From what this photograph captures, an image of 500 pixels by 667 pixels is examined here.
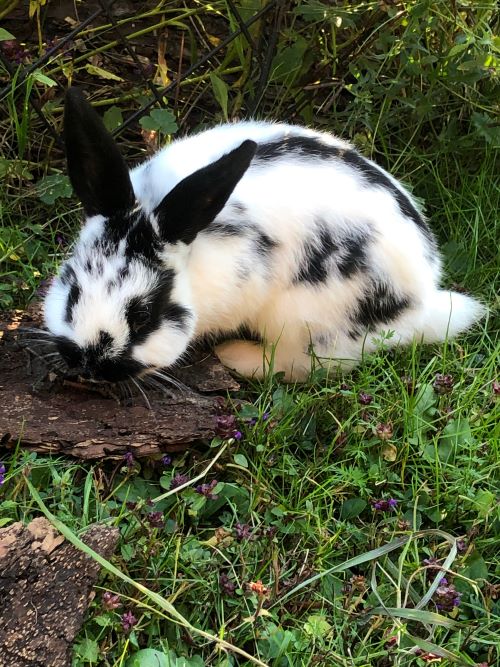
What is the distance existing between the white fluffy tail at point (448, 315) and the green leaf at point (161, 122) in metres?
1.40

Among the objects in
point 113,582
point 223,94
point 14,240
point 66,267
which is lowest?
point 113,582

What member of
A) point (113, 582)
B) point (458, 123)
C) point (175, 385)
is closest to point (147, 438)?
point (175, 385)

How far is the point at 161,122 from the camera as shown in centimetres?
345

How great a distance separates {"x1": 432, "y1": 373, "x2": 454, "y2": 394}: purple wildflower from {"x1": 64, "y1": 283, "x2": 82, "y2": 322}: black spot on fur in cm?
135

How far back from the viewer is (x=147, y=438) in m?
2.54

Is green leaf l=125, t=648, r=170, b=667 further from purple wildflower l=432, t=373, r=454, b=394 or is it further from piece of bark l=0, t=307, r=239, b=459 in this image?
purple wildflower l=432, t=373, r=454, b=394

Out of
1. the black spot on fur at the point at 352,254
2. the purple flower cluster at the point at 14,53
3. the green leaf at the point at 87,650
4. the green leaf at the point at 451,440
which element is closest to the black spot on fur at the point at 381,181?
the black spot on fur at the point at 352,254

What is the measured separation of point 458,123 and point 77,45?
195cm

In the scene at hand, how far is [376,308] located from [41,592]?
5.25 feet

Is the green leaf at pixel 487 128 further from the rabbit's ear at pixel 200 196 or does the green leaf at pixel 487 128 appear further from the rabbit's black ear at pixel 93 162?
the rabbit's black ear at pixel 93 162

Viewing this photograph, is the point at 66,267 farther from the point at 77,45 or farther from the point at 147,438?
the point at 77,45

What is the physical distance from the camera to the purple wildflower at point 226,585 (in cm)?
217

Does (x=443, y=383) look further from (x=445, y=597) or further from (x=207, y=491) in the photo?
(x=207, y=491)

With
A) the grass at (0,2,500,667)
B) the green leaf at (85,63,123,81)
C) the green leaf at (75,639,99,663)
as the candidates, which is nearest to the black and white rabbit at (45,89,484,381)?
the grass at (0,2,500,667)
